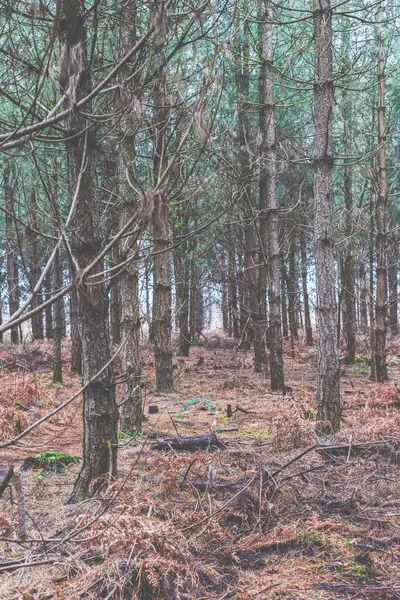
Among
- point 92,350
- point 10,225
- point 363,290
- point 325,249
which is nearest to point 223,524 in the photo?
point 92,350

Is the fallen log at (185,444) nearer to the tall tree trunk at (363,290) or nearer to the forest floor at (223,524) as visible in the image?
the forest floor at (223,524)

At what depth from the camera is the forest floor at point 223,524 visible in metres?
2.70

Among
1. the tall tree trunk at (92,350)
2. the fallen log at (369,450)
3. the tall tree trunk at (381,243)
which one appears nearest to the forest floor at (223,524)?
the fallen log at (369,450)

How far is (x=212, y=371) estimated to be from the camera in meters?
13.5

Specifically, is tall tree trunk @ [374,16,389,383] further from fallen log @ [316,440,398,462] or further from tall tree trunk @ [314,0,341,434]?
fallen log @ [316,440,398,462]

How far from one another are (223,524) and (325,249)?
3602mm

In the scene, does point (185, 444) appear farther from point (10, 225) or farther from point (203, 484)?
point (10, 225)

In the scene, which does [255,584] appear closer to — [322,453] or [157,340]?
[322,453]

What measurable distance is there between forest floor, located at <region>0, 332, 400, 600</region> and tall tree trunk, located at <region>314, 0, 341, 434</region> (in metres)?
0.45

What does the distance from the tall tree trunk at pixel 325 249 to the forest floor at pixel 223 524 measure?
1.47 ft

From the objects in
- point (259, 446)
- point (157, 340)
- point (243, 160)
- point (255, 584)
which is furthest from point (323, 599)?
point (243, 160)

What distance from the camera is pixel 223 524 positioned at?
3.57m

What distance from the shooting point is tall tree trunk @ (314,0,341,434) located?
6004 millimetres

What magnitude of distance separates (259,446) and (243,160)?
9146 millimetres
